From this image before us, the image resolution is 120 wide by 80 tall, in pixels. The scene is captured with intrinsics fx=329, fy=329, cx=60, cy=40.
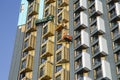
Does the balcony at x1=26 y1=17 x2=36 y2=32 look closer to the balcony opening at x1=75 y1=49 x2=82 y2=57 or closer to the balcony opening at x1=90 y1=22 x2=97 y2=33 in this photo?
the balcony opening at x1=75 y1=49 x2=82 y2=57

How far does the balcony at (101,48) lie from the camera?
32031 millimetres

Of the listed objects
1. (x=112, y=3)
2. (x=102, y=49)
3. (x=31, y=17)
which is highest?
(x=31, y=17)

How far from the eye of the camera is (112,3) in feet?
117

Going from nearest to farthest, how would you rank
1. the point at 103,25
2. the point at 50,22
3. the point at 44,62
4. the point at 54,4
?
the point at 103,25 → the point at 44,62 → the point at 50,22 → the point at 54,4

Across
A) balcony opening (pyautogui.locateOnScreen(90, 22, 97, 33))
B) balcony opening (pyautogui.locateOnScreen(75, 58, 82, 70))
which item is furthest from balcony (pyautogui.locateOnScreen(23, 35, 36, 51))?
balcony opening (pyautogui.locateOnScreen(90, 22, 97, 33))

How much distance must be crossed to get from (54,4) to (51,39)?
6483 millimetres

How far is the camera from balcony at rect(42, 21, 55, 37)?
4006cm

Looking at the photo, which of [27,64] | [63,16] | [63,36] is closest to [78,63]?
[63,36]

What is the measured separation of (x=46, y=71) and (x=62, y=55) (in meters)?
2.47

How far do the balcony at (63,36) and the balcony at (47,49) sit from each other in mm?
1085

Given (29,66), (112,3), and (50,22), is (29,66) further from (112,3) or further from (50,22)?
(112,3)

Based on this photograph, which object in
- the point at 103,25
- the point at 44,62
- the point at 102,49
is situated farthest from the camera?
the point at 44,62

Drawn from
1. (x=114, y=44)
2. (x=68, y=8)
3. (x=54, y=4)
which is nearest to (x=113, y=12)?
(x=114, y=44)

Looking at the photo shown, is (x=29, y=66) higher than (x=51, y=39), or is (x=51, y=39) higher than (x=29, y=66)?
(x=51, y=39)
